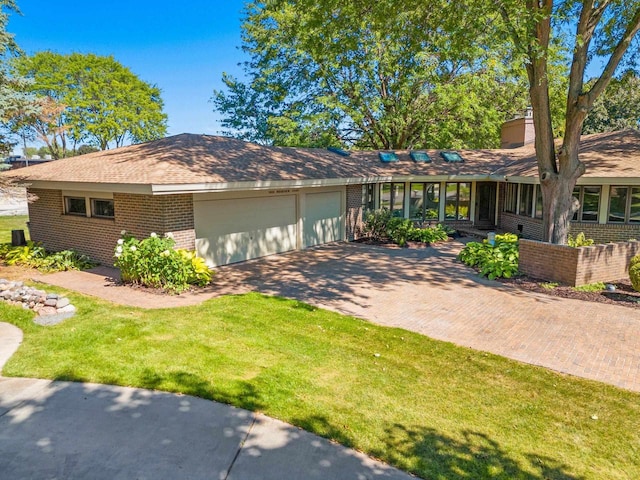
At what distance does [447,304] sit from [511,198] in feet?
38.1

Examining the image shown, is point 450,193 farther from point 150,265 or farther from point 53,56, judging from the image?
point 53,56

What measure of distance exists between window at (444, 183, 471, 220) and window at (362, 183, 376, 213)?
3529 mm

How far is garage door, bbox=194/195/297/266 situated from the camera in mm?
11898

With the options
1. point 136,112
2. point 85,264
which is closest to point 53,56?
point 136,112

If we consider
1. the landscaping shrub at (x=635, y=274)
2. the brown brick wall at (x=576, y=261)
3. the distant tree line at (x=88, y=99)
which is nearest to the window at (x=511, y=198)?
the brown brick wall at (x=576, y=261)

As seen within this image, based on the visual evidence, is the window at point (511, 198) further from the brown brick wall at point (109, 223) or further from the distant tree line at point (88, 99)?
the distant tree line at point (88, 99)

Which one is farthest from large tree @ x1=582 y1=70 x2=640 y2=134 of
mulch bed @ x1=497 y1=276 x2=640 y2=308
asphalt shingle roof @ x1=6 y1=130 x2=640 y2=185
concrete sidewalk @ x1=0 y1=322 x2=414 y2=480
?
concrete sidewalk @ x1=0 y1=322 x2=414 y2=480

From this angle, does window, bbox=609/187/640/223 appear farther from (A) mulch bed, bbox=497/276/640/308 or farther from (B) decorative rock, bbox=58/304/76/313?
(B) decorative rock, bbox=58/304/76/313

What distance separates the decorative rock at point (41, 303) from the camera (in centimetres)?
780

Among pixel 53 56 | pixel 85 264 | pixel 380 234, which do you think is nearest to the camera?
pixel 85 264

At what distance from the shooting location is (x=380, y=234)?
17.5 meters

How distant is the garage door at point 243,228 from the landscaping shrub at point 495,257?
5661 millimetres

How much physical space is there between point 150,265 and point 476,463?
778 cm

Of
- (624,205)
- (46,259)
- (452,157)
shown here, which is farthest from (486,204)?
(46,259)
